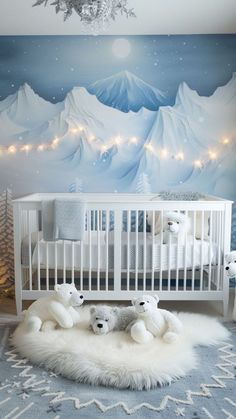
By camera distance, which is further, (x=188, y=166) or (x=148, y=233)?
(x=188, y=166)

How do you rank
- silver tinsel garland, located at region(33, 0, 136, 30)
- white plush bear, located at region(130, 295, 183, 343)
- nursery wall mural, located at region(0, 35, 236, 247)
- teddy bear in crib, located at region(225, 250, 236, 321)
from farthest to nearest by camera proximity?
nursery wall mural, located at region(0, 35, 236, 247)
teddy bear in crib, located at region(225, 250, 236, 321)
white plush bear, located at region(130, 295, 183, 343)
silver tinsel garland, located at region(33, 0, 136, 30)

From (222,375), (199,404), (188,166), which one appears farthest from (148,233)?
(199,404)

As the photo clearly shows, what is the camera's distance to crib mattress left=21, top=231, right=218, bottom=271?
8.95 feet

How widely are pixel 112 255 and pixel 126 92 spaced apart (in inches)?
56.9

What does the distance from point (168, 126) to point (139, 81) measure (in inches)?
17.5

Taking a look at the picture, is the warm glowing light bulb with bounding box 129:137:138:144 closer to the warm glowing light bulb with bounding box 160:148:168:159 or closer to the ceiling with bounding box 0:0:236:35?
the warm glowing light bulb with bounding box 160:148:168:159

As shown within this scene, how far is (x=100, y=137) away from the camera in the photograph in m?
3.47

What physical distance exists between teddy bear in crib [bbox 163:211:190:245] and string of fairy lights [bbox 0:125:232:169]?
83cm

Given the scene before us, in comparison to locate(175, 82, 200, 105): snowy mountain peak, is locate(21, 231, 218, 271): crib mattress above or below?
below

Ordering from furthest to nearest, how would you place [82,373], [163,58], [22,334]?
[163,58] → [22,334] → [82,373]

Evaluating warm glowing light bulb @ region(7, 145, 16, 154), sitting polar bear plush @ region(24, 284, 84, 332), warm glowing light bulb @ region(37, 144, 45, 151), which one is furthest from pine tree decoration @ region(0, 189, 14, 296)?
sitting polar bear plush @ region(24, 284, 84, 332)

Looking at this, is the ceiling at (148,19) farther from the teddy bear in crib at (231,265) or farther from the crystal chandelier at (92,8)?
the teddy bear in crib at (231,265)

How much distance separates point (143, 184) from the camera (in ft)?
11.5

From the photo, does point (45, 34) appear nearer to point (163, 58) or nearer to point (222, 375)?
point (163, 58)
